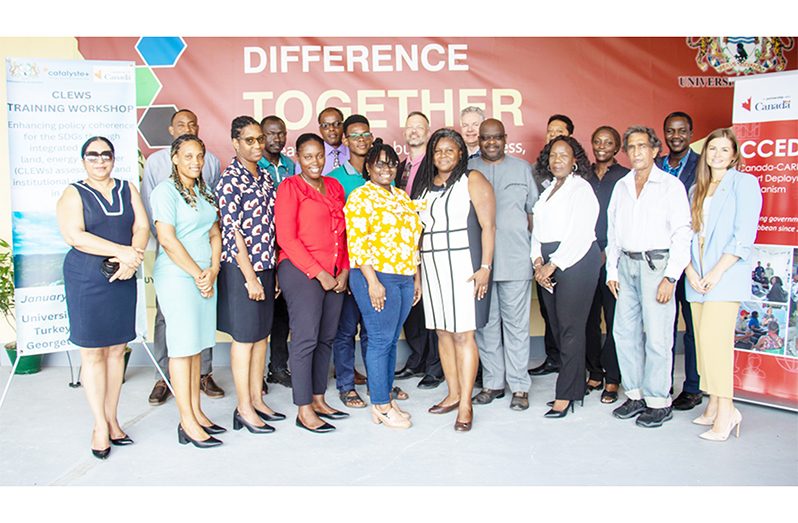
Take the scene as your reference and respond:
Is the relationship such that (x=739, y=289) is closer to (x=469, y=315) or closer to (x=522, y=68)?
(x=469, y=315)

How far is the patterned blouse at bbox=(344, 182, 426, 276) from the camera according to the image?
3596 mm

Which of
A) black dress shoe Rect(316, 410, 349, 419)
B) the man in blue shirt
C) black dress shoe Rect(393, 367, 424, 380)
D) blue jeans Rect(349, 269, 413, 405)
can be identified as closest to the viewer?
blue jeans Rect(349, 269, 413, 405)

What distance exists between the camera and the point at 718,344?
366 cm

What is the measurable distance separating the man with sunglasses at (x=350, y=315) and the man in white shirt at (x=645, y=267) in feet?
5.21

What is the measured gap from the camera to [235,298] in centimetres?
362

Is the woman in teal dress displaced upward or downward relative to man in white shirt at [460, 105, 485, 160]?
downward

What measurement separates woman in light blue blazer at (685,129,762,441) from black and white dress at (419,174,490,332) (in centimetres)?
123

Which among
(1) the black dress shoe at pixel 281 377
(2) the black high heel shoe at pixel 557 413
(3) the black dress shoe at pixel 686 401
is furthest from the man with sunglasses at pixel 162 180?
(3) the black dress shoe at pixel 686 401

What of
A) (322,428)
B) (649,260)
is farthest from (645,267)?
(322,428)

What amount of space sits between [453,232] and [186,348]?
5.19 ft

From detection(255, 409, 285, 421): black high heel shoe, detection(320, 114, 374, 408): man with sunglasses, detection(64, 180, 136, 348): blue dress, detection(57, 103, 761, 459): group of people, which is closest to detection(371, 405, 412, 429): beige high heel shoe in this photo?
detection(57, 103, 761, 459): group of people

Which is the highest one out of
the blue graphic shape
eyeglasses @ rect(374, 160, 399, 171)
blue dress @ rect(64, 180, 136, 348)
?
the blue graphic shape

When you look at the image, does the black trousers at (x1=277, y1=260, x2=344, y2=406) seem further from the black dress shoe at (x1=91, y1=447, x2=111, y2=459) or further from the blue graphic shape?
the blue graphic shape

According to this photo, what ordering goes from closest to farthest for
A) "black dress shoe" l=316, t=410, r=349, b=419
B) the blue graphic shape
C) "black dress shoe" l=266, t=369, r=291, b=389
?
1. "black dress shoe" l=316, t=410, r=349, b=419
2. "black dress shoe" l=266, t=369, r=291, b=389
3. the blue graphic shape
